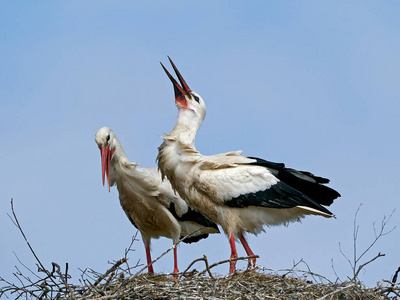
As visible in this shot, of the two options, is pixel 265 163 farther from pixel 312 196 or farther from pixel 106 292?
pixel 106 292

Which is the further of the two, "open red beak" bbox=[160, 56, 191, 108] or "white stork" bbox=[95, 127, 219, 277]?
"white stork" bbox=[95, 127, 219, 277]

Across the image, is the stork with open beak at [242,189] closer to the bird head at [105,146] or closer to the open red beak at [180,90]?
the open red beak at [180,90]

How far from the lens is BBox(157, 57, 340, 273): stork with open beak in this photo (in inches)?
303

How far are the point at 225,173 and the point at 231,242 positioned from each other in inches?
25.4

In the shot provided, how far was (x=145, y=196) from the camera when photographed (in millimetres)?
9195

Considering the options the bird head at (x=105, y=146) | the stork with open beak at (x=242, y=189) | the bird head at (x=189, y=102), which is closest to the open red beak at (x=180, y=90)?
the bird head at (x=189, y=102)

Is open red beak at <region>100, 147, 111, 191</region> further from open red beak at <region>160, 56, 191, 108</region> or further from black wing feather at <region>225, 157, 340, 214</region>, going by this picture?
black wing feather at <region>225, 157, 340, 214</region>

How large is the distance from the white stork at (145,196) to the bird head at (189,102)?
38.0 inches

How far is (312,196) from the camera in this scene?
795 cm

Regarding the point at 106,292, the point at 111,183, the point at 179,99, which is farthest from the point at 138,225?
the point at 106,292

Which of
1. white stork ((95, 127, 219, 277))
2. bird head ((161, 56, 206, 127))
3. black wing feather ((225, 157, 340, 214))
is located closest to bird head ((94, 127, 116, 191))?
white stork ((95, 127, 219, 277))

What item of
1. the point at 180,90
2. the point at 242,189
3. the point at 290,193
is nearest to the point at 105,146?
the point at 180,90

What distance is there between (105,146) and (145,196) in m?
0.73

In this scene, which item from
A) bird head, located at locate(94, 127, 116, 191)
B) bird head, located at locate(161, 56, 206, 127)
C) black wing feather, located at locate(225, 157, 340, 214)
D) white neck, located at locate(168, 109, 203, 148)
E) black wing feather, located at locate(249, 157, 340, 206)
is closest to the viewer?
black wing feather, located at locate(225, 157, 340, 214)
